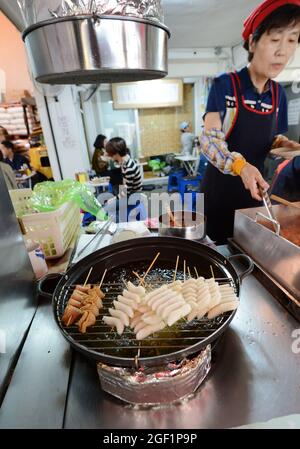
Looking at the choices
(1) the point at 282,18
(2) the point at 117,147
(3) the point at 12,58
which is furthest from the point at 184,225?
(3) the point at 12,58

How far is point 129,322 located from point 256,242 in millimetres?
734

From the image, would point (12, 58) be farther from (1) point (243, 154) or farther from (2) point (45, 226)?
(1) point (243, 154)

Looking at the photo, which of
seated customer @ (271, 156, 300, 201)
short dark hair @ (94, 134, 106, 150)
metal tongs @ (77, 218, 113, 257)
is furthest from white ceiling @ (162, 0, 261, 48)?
metal tongs @ (77, 218, 113, 257)

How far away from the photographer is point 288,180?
211 cm

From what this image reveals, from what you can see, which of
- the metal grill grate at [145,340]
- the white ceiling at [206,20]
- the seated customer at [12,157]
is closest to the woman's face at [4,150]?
the seated customer at [12,157]

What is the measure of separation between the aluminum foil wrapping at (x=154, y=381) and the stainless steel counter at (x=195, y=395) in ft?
0.08

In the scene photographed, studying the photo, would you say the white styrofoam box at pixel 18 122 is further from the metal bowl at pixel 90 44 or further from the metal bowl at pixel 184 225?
the metal bowl at pixel 90 44

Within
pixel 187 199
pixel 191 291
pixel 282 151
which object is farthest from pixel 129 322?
pixel 282 151

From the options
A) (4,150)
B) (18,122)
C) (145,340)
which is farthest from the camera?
(18,122)

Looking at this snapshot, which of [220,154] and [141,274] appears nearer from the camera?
[141,274]

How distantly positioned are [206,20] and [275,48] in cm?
399

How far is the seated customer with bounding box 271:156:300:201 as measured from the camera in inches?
81.0

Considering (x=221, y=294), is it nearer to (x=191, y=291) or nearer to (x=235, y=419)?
(x=191, y=291)

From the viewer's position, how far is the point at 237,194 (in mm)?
1888
